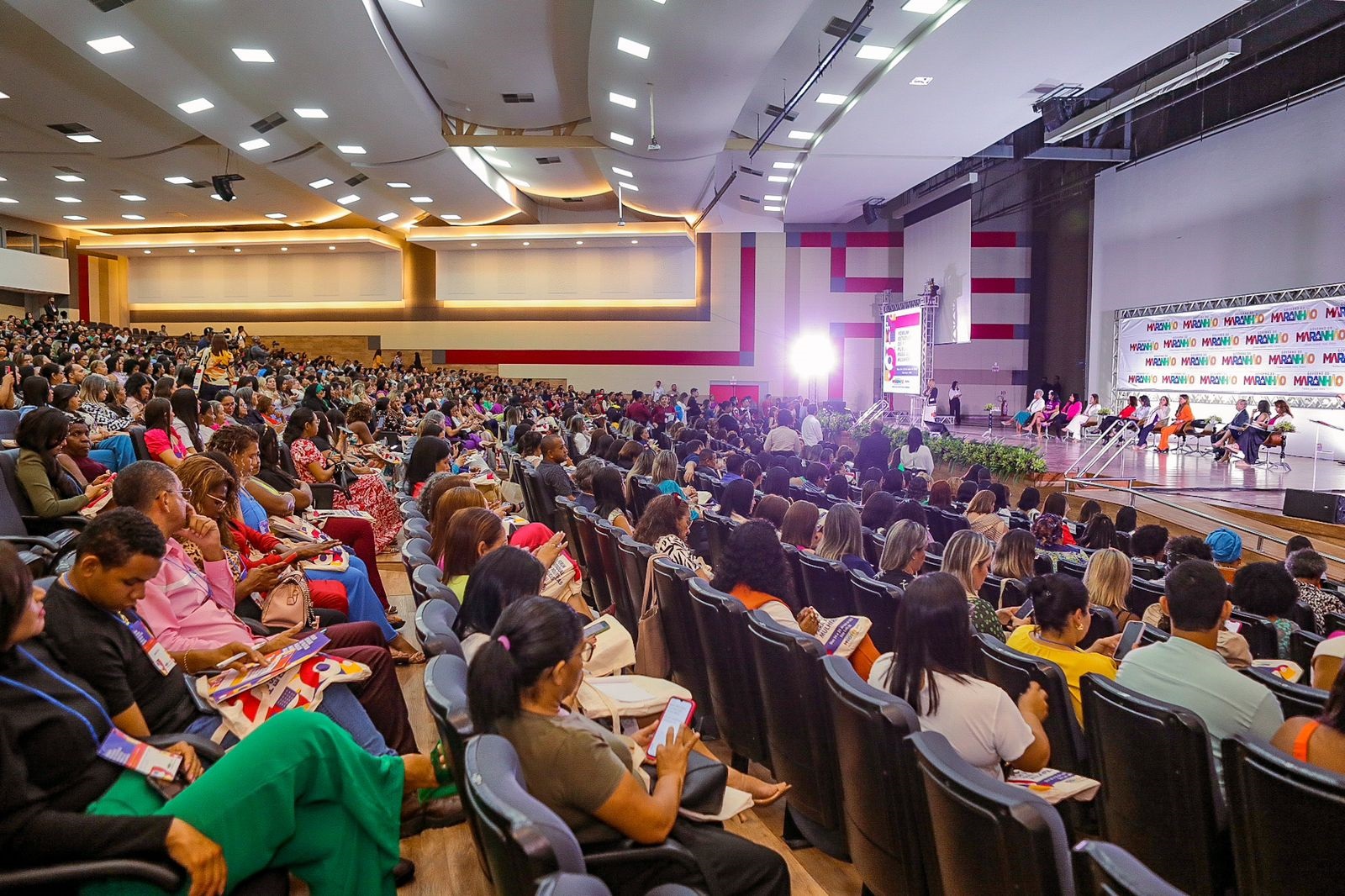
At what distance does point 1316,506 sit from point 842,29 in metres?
6.79

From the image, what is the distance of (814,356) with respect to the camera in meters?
22.1

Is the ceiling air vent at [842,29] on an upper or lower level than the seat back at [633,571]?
upper

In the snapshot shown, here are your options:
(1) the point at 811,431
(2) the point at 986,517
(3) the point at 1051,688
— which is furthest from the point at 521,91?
(3) the point at 1051,688

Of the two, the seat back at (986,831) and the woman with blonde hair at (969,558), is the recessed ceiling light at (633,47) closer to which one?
the woman with blonde hair at (969,558)

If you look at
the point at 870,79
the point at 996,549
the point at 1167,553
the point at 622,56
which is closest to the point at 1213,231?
the point at 870,79

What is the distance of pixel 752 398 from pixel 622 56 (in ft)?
44.2

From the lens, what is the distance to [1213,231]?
1398cm

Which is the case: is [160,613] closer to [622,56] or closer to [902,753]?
[902,753]

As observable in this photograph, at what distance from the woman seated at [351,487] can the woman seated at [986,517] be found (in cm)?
421

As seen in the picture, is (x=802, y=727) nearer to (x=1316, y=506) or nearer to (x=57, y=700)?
(x=57, y=700)

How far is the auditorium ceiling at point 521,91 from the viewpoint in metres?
8.27

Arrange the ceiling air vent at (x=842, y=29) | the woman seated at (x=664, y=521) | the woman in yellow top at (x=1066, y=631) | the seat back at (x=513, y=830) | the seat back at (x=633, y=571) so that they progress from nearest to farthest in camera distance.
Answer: the seat back at (x=513, y=830) < the woman in yellow top at (x=1066, y=631) < the seat back at (x=633, y=571) < the woman seated at (x=664, y=521) < the ceiling air vent at (x=842, y=29)

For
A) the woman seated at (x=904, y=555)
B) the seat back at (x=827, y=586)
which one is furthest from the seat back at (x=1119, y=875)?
the woman seated at (x=904, y=555)

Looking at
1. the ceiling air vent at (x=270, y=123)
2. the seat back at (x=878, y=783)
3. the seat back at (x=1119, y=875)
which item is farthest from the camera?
the ceiling air vent at (x=270, y=123)
